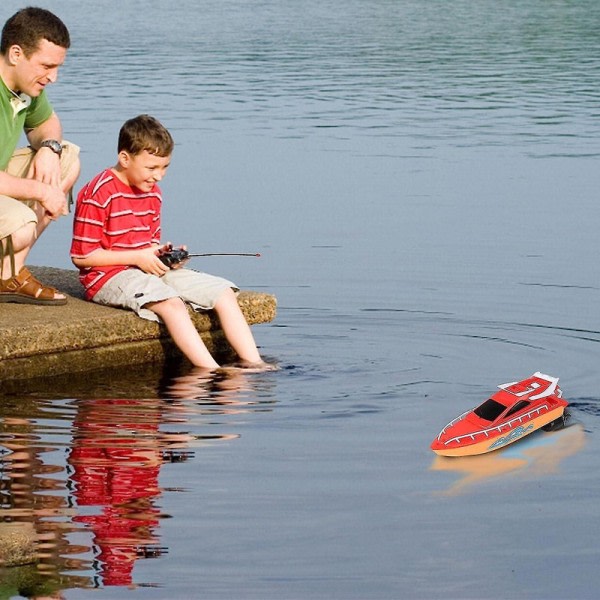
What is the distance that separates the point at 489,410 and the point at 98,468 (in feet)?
5.34

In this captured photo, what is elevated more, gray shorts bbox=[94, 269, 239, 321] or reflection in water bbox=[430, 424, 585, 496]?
gray shorts bbox=[94, 269, 239, 321]

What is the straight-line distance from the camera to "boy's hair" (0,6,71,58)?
287 inches

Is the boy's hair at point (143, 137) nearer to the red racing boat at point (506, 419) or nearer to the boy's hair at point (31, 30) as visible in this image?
the boy's hair at point (31, 30)

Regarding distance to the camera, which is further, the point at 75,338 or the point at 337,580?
the point at 75,338

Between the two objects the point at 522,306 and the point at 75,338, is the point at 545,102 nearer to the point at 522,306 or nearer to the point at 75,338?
the point at 522,306

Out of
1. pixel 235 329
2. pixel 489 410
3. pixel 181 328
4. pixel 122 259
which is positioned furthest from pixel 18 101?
pixel 489 410

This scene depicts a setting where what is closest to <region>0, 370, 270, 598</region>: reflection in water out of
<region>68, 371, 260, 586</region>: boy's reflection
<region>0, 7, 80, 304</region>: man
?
<region>68, 371, 260, 586</region>: boy's reflection

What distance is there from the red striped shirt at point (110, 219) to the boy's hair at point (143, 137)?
22 cm

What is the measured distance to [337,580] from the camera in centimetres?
472

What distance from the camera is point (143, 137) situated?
289 inches

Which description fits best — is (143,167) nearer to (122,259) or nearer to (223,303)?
(122,259)

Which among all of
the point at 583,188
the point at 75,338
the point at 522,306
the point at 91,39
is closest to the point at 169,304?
the point at 75,338

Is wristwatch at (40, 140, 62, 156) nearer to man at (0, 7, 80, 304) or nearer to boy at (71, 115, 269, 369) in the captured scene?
man at (0, 7, 80, 304)

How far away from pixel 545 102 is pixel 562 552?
588 inches
